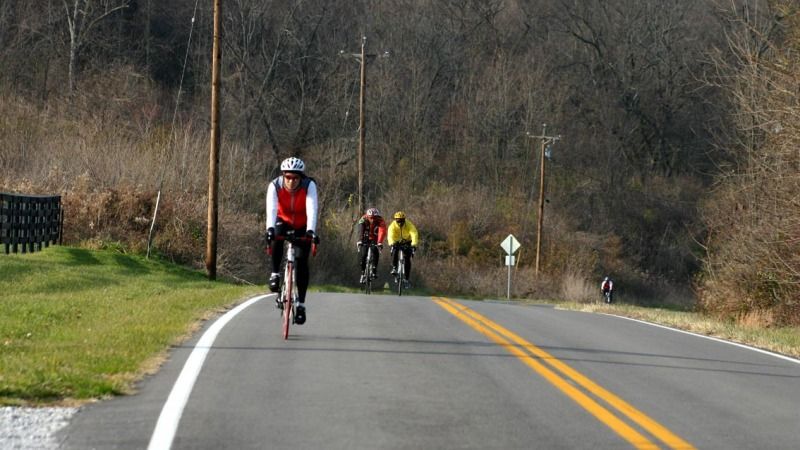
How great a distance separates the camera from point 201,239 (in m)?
34.8

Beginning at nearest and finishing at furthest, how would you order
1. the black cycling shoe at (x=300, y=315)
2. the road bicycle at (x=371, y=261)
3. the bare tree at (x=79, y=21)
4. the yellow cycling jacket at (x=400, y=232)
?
the black cycling shoe at (x=300, y=315) < the yellow cycling jacket at (x=400, y=232) < the road bicycle at (x=371, y=261) < the bare tree at (x=79, y=21)

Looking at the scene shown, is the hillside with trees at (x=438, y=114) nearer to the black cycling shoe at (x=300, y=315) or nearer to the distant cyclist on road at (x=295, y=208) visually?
the distant cyclist on road at (x=295, y=208)

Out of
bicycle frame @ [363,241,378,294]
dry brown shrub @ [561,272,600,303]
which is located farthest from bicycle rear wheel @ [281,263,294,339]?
dry brown shrub @ [561,272,600,303]

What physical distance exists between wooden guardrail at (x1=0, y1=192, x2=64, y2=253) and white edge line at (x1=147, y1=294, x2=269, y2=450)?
13.8m

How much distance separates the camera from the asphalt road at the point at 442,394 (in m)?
7.74

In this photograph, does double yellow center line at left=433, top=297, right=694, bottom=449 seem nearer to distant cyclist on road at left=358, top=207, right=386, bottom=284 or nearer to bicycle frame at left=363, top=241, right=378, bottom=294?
distant cyclist on road at left=358, top=207, right=386, bottom=284

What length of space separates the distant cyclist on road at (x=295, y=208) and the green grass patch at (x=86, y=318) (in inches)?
58.5

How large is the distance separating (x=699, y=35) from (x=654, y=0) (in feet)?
11.9

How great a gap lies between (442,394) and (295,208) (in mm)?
4315

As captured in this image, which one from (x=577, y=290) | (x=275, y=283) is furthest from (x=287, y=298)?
(x=577, y=290)

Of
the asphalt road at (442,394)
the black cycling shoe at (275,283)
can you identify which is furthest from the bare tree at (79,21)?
the asphalt road at (442,394)

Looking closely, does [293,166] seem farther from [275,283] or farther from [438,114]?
[438,114]

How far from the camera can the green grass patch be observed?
30.5 feet

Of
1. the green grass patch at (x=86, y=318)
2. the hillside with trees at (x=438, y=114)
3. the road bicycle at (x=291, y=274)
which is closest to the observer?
the green grass patch at (x=86, y=318)
